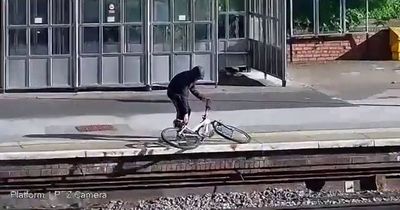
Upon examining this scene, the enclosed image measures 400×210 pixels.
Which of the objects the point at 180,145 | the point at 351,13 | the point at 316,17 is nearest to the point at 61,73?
the point at 180,145

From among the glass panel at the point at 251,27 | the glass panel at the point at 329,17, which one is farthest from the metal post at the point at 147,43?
the glass panel at the point at 329,17

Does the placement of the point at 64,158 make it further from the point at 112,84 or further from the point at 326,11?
the point at 326,11

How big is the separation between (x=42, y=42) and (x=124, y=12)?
1.64 metres

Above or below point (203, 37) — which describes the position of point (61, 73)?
below

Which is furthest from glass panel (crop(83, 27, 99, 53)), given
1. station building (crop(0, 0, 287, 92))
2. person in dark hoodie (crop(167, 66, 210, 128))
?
person in dark hoodie (crop(167, 66, 210, 128))

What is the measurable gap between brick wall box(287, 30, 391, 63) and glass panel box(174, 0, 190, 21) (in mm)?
4479

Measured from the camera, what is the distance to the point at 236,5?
77.8ft

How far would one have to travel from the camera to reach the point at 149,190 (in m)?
14.7

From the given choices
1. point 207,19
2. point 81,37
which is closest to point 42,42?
point 81,37

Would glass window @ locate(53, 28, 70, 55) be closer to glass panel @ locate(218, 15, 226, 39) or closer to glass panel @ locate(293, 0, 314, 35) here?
glass panel @ locate(218, 15, 226, 39)

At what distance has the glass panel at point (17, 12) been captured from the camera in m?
20.6

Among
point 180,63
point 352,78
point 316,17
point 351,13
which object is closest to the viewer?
point 180,63

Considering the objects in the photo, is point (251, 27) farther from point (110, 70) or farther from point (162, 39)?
point (110, 70)

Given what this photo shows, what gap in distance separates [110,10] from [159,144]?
6732mm
